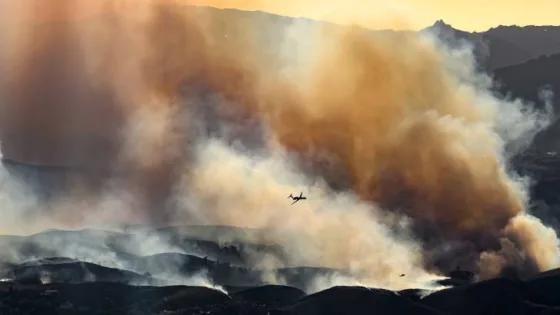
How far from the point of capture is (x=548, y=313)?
650 ft
